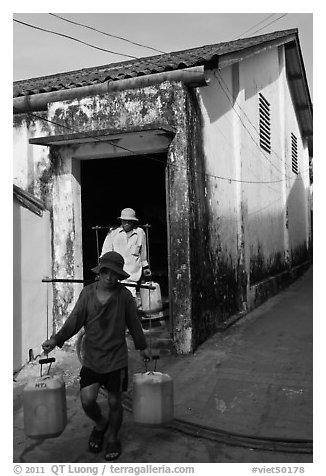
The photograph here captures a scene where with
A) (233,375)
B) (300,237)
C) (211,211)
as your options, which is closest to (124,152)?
(211,211)

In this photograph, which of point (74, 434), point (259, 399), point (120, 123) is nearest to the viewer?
point (74, 434)

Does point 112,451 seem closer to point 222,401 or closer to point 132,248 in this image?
point 222,401

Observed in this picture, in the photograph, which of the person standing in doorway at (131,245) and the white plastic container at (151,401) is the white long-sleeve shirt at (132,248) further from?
the white plastic container at (151,401)

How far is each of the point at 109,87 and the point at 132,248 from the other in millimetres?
2289

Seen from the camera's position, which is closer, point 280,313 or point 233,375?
point 233,375

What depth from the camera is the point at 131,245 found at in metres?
6.40

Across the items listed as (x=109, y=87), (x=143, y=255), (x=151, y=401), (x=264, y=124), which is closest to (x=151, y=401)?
(x=151, y=401)

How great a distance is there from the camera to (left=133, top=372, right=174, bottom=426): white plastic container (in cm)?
373

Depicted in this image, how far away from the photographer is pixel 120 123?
6.36 m

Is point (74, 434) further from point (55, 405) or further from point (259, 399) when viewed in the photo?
point (259, 399)

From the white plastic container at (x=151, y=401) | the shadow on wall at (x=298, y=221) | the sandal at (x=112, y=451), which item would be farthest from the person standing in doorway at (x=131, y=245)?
the shadow on wall at (x=298, y=221)

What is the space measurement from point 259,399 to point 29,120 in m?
5.19

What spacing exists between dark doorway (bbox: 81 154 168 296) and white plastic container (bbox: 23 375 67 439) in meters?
4.71

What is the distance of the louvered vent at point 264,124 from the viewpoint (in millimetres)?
10310
